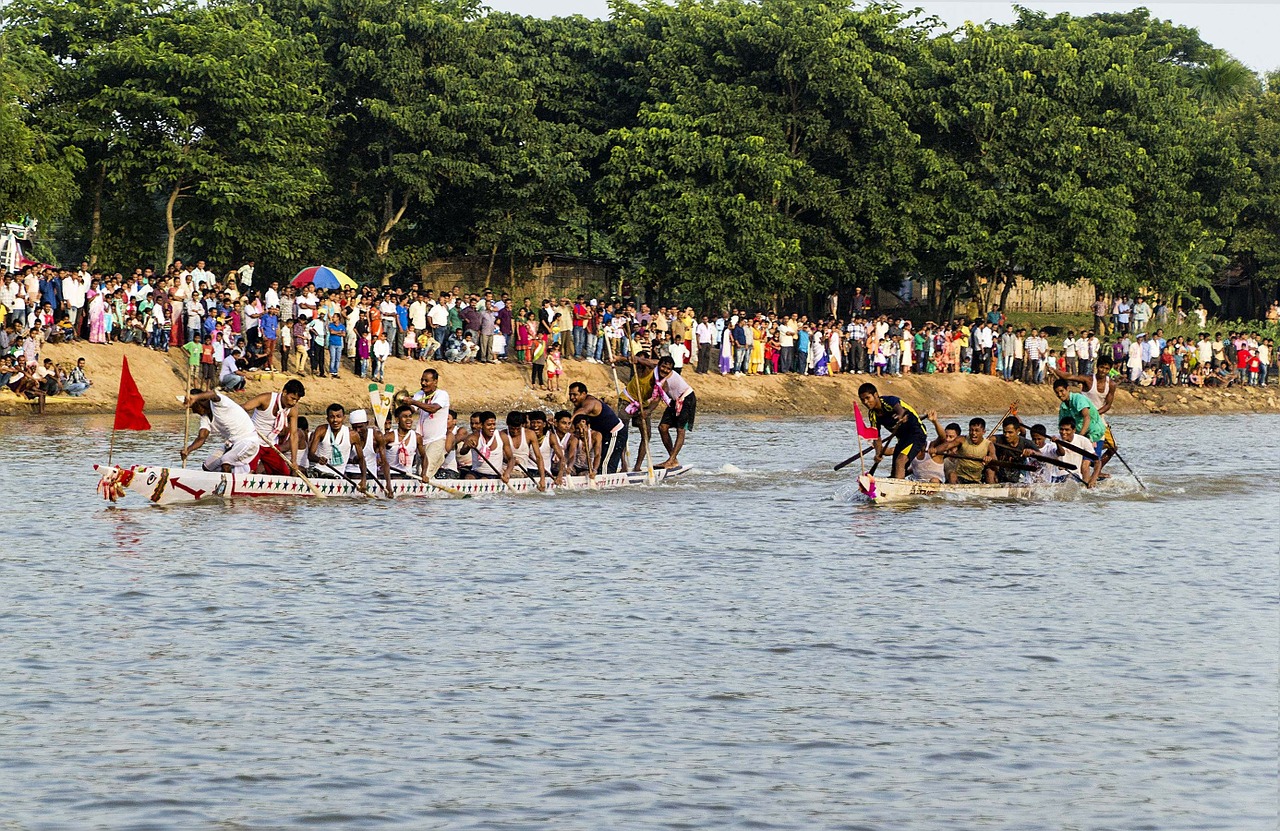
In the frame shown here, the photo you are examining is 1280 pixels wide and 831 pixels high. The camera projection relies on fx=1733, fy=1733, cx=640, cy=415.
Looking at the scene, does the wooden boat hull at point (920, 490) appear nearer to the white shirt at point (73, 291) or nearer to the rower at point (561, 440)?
the rower at point (561, 440)

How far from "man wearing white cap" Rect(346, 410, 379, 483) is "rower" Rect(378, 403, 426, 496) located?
0.17m

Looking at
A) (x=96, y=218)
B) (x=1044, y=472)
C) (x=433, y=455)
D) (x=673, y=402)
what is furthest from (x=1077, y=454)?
(x=96, y=218)

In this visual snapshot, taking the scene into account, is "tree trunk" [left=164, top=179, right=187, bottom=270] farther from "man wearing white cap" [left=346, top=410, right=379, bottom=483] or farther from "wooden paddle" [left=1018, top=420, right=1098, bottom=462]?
"wooden paddle" [left=1018, top=420, right=1098, bottom=462]

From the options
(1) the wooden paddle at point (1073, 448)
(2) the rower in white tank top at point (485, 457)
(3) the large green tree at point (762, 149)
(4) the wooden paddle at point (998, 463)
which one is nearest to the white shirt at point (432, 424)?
(2) the rower in white tank top at point (485, 457)

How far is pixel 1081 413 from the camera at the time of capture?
2620 cm

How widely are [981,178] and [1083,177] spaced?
13.3 feet

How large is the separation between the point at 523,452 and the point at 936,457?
601 centimetres

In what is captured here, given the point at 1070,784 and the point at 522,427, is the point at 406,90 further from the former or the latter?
the point at 1070,784

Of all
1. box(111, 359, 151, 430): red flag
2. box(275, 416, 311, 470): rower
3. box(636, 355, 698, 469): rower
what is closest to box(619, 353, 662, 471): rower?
box(636, 355, 698, 469): rower

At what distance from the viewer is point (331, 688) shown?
13000mm

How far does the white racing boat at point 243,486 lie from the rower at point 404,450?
0.16 m

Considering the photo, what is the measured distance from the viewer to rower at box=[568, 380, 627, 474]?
25938 millimetres

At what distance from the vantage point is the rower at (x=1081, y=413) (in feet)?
85.4

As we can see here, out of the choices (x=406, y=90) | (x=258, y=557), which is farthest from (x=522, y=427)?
(x=406, y=90)
